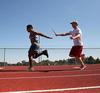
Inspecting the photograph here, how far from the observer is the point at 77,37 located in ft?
44.5

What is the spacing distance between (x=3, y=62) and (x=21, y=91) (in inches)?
646

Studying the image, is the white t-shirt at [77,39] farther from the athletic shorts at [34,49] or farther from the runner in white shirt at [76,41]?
the athletic shorts at [34,49]

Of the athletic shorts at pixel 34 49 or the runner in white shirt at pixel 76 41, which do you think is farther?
the runner in white shirt at pixel 76 41

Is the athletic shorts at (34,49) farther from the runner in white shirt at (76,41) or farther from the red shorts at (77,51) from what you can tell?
the red shorts at (77,51)

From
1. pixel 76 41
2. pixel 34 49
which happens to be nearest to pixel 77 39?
pixel 76 41

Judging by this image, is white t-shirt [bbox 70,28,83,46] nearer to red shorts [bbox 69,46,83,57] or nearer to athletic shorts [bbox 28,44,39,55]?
red shorts [bbox 69,46,83,57]

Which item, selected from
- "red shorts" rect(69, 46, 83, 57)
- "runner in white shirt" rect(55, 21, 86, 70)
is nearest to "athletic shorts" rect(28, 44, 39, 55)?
"runner in white shirt" rect(55, 21, 86, 70)

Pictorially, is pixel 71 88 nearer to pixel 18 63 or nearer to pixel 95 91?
pixel 95 91

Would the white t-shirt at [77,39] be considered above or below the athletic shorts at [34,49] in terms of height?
above

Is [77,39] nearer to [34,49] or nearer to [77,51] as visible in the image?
[77,51]

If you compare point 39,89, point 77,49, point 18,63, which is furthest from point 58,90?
point 18,63

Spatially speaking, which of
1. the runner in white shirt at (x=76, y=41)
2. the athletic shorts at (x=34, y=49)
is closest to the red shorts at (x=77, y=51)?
the runner in white shirt at (x=76, y=41)

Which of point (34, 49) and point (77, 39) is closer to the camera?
point (34, 49)

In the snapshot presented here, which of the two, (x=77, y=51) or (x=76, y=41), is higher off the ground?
(x=76, y=41)
